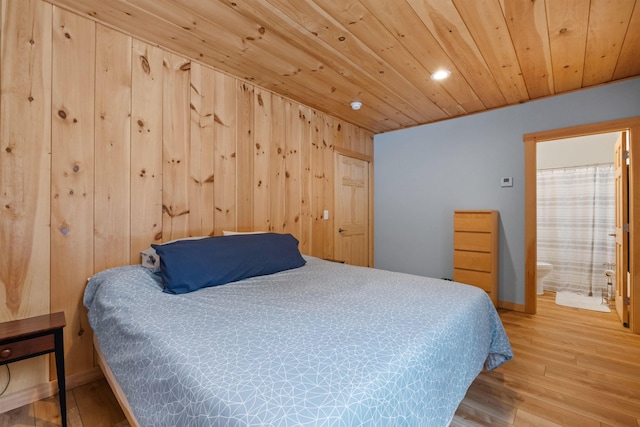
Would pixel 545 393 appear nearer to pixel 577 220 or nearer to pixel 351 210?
pixel 351 210

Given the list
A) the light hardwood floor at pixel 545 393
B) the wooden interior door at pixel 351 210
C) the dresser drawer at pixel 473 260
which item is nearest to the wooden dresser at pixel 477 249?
the dresser drawer at pixel 473 260

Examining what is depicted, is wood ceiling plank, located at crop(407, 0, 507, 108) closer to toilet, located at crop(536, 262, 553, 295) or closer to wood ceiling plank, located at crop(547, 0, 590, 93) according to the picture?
wood ceiling plank, located at crop(547, 0, 590, 93)

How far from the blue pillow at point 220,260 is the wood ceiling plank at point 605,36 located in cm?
254

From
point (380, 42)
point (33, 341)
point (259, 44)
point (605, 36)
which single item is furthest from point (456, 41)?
point (33, 341)

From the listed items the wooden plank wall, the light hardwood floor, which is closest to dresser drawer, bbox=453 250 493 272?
the light hardwood floor

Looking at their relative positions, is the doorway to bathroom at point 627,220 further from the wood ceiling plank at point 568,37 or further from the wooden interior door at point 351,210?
the wooden interior door at point 351,210

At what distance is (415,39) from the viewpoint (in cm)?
200

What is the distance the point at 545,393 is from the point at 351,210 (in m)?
2.66

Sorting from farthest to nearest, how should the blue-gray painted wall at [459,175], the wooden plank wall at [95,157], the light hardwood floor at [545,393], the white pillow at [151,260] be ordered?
the blue-gray painted wall at [459,175], the white pillow at [151,260], the wooden plank wall at [95,157], the light hardwood floor at [545,393]

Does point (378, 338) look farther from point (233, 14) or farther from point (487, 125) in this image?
point (487, 125)

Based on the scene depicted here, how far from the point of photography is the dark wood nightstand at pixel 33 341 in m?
1.33

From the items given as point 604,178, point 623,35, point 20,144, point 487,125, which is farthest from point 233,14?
point 604,178

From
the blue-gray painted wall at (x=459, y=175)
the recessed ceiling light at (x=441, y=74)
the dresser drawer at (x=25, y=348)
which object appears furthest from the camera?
the blue-gray painted wall at (x=459, y=175)

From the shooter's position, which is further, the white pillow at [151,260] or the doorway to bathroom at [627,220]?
the doorway to bathroom at [627,220]
